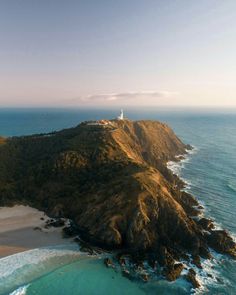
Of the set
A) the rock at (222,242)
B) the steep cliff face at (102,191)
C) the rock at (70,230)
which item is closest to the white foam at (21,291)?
the rock at (70,230)

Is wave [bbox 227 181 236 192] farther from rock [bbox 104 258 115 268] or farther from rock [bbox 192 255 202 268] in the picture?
rock [bbox 104 258 115 268]

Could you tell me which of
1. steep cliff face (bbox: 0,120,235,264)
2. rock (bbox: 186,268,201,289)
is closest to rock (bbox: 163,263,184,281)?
rock (bbox: 186,268,201,289)

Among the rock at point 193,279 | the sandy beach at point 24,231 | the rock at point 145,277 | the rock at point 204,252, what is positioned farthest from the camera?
the sandy beach at point 24,231

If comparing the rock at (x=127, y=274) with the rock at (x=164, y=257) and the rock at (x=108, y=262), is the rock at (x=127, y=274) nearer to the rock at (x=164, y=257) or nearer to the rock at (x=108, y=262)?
the rock at (x=108, y=262)

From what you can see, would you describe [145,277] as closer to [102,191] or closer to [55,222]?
[102,191]

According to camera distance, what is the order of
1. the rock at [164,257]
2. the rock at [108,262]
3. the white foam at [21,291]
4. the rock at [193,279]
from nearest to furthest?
the white foam at [21,291] → the rock at [193,279] → the rock at [108,262] → the rock at [164,257]

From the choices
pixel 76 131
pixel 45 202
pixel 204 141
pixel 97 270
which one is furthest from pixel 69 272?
pixel 204 141
